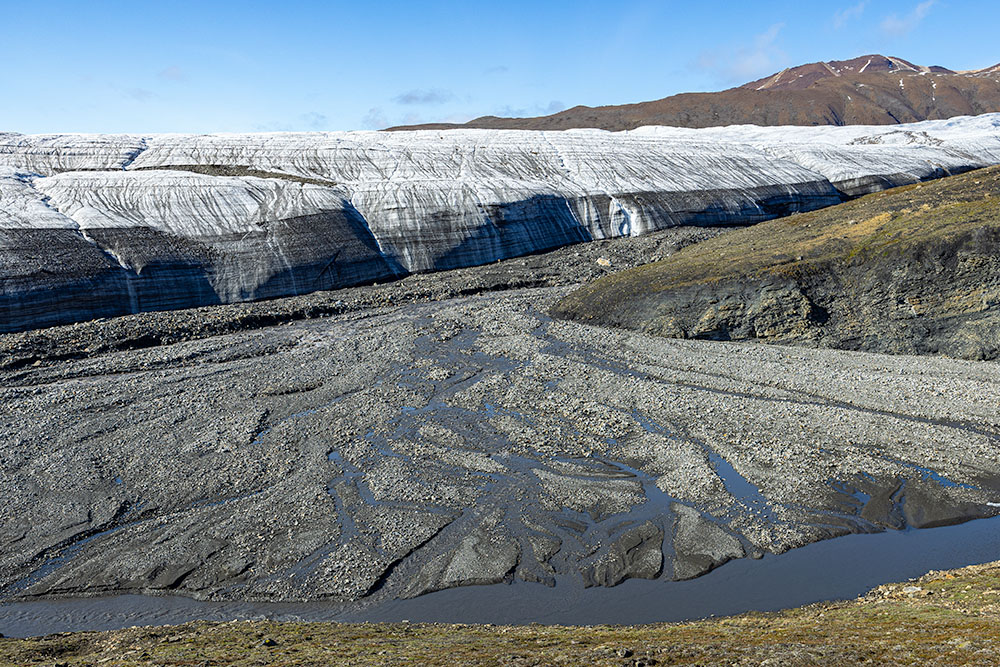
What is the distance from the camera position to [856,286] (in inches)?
1119

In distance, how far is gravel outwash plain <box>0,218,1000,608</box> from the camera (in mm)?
14000

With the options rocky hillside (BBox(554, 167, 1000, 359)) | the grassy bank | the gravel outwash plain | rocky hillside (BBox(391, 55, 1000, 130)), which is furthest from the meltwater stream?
rocky hillside (BBox(391, 55, 1000, 130))

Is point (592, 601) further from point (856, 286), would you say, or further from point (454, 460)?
point (856, 286)

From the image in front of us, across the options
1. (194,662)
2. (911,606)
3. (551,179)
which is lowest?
(911,606)

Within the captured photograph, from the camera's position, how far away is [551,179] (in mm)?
61062

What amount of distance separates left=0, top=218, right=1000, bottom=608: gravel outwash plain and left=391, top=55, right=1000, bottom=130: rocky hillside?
11689 centimetres

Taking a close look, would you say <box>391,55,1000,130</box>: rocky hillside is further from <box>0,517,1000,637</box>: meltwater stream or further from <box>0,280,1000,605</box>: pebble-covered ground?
<box>0,517,1000,637</box>: meltwater stream

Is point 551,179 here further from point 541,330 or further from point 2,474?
point 2,474

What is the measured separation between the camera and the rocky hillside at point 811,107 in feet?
449

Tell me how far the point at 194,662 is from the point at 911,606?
10.7 metres

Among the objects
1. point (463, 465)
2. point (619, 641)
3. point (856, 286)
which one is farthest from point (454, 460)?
point (856, 286)

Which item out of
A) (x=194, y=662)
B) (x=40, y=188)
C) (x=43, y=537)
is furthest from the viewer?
(x=40, y=188)

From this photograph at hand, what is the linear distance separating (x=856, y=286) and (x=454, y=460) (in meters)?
19.8

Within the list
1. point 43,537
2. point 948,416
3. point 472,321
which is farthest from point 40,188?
point 948,416
